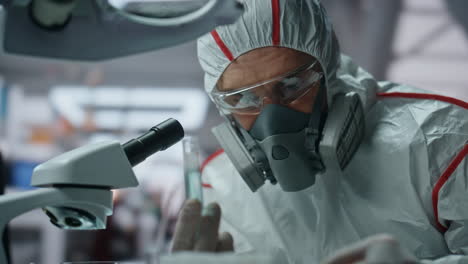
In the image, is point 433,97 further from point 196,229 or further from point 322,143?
point 196,229

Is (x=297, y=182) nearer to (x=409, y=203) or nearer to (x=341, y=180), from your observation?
(x=341, y=180)

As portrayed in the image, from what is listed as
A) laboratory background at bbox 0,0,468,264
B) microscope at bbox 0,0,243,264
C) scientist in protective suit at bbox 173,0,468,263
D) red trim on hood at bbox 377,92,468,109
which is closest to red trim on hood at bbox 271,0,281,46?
scientist in protective suit at bbox 173,0,468,263

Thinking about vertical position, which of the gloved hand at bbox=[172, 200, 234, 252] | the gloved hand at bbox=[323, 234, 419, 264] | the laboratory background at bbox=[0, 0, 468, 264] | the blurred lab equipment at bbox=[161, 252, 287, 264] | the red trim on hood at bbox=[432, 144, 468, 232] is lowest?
the laboratory background at bbox=[0, 0, 468, 264]

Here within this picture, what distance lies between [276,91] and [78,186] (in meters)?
0.64

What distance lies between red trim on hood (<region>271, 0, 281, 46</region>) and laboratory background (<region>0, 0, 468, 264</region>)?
1.83m

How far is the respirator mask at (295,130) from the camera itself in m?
1.24

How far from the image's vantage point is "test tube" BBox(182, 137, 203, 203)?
2.79ft

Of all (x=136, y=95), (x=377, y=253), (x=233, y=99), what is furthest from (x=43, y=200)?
(x=136, y=95)

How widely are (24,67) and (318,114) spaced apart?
512 cm

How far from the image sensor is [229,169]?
1.55m

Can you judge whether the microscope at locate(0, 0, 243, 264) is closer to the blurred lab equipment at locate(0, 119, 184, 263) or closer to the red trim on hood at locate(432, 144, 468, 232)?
the blurred lab equipment at locate(0, 119, 184, 263)

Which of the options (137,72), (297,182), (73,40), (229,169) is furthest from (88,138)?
(73,40)

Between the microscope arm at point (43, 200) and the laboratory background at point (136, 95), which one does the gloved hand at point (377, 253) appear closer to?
the microscope arm at point (43, 200)

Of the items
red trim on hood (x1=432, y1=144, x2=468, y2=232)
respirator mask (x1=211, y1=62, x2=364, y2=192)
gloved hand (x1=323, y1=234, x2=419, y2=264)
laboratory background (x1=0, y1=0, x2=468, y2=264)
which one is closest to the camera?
gloved hand (x1=323, y1=234, x2=419, y2=264)
